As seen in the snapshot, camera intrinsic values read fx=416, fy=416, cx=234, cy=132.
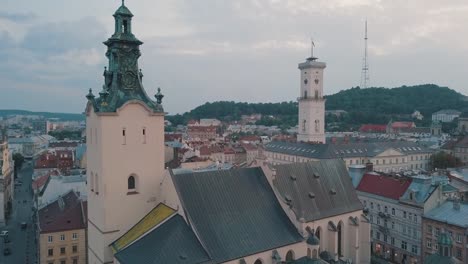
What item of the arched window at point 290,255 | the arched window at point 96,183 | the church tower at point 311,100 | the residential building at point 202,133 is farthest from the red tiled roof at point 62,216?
the residential building at point 202,133

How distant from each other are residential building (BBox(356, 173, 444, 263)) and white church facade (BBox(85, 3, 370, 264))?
53.7ft

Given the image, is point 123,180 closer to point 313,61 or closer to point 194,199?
point 194,199

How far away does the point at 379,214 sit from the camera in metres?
50.8

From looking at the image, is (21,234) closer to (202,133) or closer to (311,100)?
(311,100)

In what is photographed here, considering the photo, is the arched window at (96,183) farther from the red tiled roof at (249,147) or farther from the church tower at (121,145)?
the red tiled roof at (249,147)

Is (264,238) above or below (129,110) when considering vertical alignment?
below

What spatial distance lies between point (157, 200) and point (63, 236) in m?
18.8

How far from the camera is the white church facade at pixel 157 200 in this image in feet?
94.5

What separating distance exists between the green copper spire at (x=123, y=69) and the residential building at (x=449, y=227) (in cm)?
3065

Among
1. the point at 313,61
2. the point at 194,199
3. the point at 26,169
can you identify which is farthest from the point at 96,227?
the point at 26,169

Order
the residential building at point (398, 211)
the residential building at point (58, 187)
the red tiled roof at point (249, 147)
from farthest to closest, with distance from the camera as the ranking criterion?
the red tiled roof at point (249, 147) < the residential building at point (58, 187) < the residential building at point (398, 211)

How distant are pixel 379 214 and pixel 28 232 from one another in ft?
167

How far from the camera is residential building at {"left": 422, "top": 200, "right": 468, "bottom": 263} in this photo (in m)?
40.5

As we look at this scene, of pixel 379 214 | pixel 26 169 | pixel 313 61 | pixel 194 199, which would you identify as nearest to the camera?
pixel 194 199
